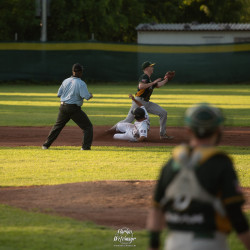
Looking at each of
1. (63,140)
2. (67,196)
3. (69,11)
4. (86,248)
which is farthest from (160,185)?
(69,11)

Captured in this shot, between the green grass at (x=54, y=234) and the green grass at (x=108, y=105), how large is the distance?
34.6ft

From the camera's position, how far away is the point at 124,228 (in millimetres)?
7219

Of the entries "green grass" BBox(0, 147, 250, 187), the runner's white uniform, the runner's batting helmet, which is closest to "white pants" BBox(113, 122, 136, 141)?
the runner's white uniform

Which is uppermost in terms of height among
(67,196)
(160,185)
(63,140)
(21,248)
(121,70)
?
(160,185)

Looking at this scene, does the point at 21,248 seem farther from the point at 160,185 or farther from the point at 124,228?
the point at 160,185

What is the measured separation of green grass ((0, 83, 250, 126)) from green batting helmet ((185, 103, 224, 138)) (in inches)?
551

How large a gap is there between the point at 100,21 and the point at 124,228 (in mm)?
46059

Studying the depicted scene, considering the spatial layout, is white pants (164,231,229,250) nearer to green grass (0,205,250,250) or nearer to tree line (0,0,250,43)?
green grass (0,205,250,250)

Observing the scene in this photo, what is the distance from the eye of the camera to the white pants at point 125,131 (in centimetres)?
1603

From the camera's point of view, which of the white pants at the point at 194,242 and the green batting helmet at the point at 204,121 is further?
the green batting helmet at the point at 204,121

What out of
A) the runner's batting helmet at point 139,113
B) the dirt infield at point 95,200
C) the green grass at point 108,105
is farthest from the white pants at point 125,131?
the dirt infield at point 95,200

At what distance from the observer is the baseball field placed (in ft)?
22.9

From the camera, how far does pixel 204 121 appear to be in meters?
3.74

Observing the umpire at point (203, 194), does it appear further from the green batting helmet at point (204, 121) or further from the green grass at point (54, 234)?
the green grass at point (54, 234)
